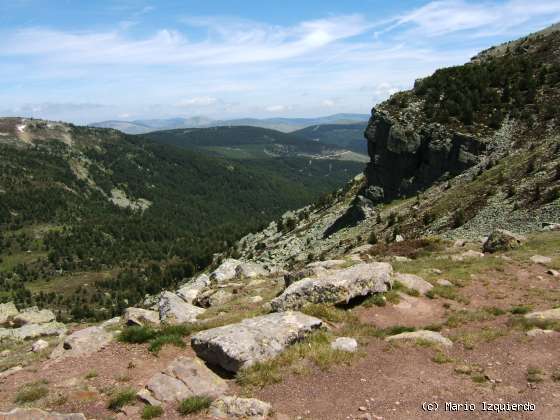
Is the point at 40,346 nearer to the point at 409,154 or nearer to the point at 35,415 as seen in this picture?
the point at 35,415

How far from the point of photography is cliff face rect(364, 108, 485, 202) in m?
58.4

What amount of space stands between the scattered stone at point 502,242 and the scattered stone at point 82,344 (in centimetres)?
2604

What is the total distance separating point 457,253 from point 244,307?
1660cm

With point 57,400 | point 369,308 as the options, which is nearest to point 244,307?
point 369,308

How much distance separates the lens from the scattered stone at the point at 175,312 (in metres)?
22.0

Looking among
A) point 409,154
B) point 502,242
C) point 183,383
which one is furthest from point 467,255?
point 409,154

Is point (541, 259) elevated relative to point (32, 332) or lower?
elevated

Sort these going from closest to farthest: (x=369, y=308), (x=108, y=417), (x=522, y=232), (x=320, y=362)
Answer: (x=108, y=417) < (x=320, y=362) < (x=369, y=308) < (x=522, y=232)

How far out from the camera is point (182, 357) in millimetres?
15000

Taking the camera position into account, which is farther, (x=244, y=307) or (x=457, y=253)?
(x=457, y=253)

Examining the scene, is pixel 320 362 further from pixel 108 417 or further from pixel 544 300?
pixel 544 300

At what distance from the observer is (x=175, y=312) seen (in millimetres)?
22625

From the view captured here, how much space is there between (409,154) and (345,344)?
180 feet

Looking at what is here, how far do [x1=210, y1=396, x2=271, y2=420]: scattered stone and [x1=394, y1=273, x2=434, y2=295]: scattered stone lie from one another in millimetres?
12461
